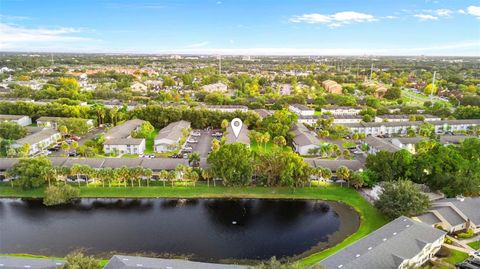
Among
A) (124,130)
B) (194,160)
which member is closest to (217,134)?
(124,130)

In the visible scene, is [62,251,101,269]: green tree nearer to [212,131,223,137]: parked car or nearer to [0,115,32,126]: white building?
[212,131,223,137]: parked car

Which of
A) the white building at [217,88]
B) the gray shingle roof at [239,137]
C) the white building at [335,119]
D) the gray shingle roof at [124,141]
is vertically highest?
the white building at [217,88]

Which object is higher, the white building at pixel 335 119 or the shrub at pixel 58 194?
the white building at pixel 335 119

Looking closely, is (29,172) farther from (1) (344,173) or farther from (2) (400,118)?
(2) (400,118)

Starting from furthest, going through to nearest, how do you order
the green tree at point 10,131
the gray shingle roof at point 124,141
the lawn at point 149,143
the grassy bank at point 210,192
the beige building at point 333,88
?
the beige building at point 333,88 → the green tree at point 10,131 → the lawn at point 149,143 → the gray shingle roof at point 124,141 → the grassy bank at point 210,192

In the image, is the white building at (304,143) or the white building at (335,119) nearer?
the white building at (304,143)

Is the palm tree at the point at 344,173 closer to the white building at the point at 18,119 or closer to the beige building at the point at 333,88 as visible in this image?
the white building at the point at 18,119

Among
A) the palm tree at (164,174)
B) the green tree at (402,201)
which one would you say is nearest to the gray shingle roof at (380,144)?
the green tree at (402,201)

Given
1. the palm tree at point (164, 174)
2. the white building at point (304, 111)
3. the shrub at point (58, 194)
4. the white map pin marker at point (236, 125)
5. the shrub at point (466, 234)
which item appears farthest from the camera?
the white building at point (304, 111)

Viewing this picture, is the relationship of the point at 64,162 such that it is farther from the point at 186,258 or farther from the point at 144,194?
the point at 186,258
